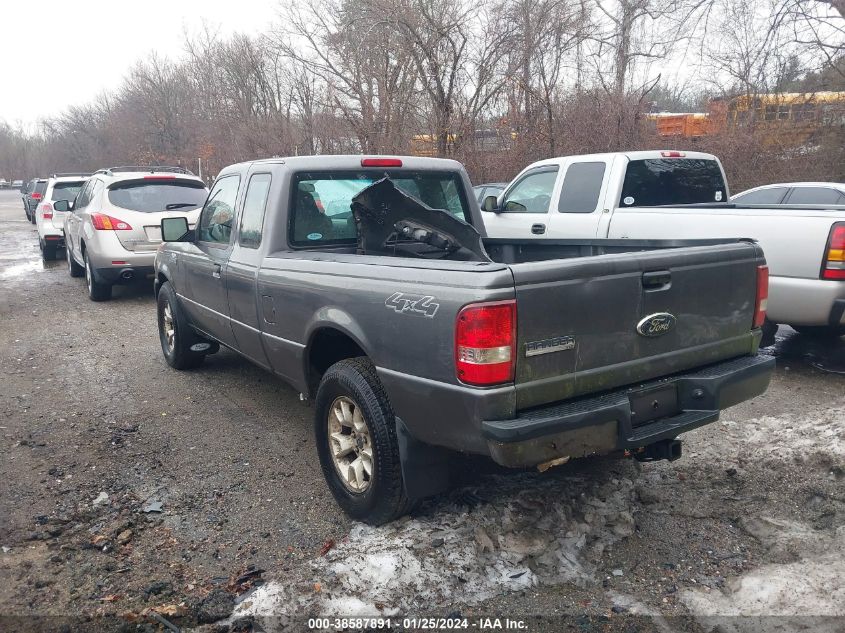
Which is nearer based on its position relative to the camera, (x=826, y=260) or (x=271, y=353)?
(x=271, y=353)

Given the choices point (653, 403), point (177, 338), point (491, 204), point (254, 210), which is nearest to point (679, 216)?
point (491, 204)

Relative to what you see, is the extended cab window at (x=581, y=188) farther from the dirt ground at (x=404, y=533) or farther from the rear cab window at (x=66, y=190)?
the rear cab window at (x=66, y=190)

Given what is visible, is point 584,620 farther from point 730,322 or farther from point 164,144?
point 164,144

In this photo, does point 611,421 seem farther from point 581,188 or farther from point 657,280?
point 581,188

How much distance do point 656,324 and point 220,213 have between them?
11.7 ft

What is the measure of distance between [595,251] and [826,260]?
2380 millimetres

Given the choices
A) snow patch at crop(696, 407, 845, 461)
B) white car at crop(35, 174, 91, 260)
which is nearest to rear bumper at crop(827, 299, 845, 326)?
snow patch at crop(696, 407, 845, 461)

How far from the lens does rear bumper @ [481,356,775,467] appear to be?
268 centimetres

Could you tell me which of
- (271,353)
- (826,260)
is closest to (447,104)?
(826,260)

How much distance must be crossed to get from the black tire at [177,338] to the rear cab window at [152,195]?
11.7 feet

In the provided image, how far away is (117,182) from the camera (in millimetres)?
9516

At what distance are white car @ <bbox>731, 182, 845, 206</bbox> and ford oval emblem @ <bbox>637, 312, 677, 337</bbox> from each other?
7659mm

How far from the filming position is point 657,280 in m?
3.02

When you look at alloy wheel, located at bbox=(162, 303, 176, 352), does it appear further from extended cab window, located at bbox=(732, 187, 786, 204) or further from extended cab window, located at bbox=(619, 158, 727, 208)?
extended cab window, located at bbox=(732, 187, 786, 204)
